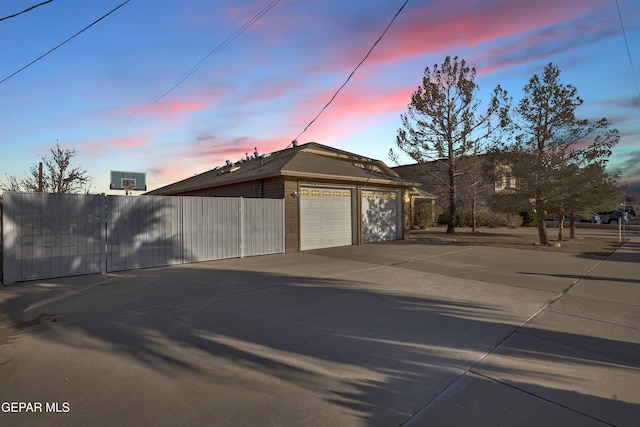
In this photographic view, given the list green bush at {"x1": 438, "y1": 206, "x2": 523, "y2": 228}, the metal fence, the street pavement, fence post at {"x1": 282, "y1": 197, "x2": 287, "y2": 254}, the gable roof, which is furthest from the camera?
green bush at {"x1": 438, "y1": 206, "x2": 523, "y2": 228}

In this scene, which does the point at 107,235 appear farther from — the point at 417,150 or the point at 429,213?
the point at 429,213

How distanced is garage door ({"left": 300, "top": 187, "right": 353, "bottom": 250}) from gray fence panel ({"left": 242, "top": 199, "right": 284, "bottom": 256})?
109cm

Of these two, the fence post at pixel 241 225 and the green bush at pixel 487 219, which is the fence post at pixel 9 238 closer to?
the fence post at pixel 241 225

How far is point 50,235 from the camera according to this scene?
840cm

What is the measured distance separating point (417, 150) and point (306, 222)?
413 inches

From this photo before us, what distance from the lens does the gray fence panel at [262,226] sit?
Answer: 12.4m

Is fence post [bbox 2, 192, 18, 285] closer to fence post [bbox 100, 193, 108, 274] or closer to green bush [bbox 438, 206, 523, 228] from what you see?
fence post [bbox 100, 193, 108, 274]

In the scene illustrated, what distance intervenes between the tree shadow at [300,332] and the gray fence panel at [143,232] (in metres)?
2.02

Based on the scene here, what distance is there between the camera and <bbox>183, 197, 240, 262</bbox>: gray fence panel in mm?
10961

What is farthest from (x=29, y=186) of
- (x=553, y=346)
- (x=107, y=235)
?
(x=553, y=346)

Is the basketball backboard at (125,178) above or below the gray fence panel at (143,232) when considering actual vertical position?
above

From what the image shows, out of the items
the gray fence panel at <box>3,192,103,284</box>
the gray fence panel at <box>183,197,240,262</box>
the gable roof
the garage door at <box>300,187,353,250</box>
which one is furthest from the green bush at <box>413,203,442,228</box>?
the gray fence panel at <box>3,192,103,284</box>

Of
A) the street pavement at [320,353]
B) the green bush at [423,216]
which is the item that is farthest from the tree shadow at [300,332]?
the green bush at [423,216]

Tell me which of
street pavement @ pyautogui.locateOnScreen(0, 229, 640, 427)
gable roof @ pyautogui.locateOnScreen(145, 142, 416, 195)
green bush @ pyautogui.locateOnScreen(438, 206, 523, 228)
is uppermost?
gable roof @ pyautogui.locateOnScreen(145, 142, 416, 195)
